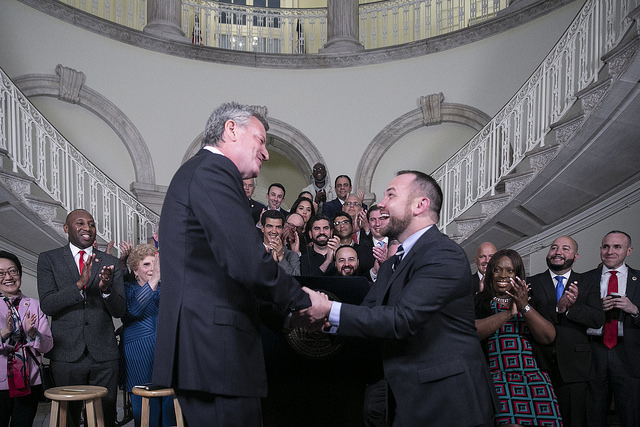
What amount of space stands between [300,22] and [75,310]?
956cm

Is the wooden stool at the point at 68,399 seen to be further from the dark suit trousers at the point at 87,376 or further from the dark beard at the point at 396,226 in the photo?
the dark beard at the point at 396,226

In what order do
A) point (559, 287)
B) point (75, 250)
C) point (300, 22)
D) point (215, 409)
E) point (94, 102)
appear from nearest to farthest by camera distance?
point (215, 409) → point (75, 250) → point (559, 287) → point (94, 102) → point (300, 22)

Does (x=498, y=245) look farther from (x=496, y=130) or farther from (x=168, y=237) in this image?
(x=168, y=237)

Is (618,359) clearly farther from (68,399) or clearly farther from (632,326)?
(68,399)

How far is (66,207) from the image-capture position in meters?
8.06

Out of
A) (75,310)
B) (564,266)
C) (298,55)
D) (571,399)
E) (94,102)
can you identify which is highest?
(298,55)

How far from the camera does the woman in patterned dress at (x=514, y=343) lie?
3455 mm

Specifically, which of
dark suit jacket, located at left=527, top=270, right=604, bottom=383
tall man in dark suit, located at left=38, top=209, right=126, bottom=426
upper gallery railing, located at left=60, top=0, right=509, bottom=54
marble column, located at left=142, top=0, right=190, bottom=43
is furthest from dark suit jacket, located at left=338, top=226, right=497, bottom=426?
upper gallery railing, located at left=60, top=0, right=509, bottom=54

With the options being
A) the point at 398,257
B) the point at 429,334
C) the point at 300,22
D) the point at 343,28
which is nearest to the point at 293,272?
the point at 398,257

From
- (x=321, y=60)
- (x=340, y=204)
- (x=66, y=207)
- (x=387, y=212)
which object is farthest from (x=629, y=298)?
(x=321, y=60)

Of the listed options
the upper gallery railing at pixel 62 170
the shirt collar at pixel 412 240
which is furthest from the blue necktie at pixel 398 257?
the upper gallery railing at pixel 62 170

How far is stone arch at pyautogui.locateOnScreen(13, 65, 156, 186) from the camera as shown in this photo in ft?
32.9

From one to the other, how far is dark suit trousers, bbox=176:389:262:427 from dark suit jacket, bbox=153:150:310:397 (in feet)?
0.12

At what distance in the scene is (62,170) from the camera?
8172 mm
